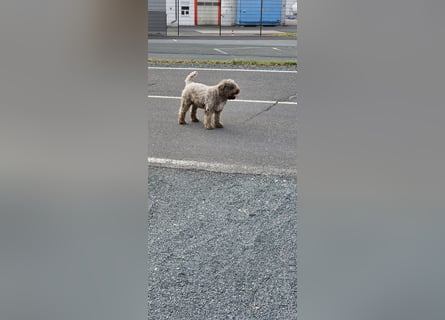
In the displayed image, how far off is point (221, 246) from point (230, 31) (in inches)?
588

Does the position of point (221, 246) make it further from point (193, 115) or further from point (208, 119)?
point (193, 115)

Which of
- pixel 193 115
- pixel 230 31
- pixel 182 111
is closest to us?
pixel 182 111

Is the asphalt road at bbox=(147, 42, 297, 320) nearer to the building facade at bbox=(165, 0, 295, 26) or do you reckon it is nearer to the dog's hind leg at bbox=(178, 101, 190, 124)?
the dog's hind leg at bbox=(178, 101, 190, 124)

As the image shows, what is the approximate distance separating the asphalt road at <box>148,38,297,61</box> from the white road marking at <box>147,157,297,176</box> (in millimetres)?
6160

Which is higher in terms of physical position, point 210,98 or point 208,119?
point 210,98

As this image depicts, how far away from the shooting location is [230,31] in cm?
1727

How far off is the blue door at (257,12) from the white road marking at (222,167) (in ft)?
46.2

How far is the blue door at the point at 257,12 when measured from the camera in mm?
17906

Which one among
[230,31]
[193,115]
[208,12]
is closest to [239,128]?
[193,115]

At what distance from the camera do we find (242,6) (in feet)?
58.9

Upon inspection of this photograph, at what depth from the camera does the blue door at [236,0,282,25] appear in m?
17.9

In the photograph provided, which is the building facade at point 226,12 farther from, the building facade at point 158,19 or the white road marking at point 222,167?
the white road marking at point 222,167

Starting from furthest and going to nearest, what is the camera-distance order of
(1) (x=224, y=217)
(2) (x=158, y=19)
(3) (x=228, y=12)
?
(3) (x=228, y=12), (2) (x=158, y=19), (1) (x=224, y=217)

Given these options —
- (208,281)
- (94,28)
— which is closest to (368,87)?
(94,28)
